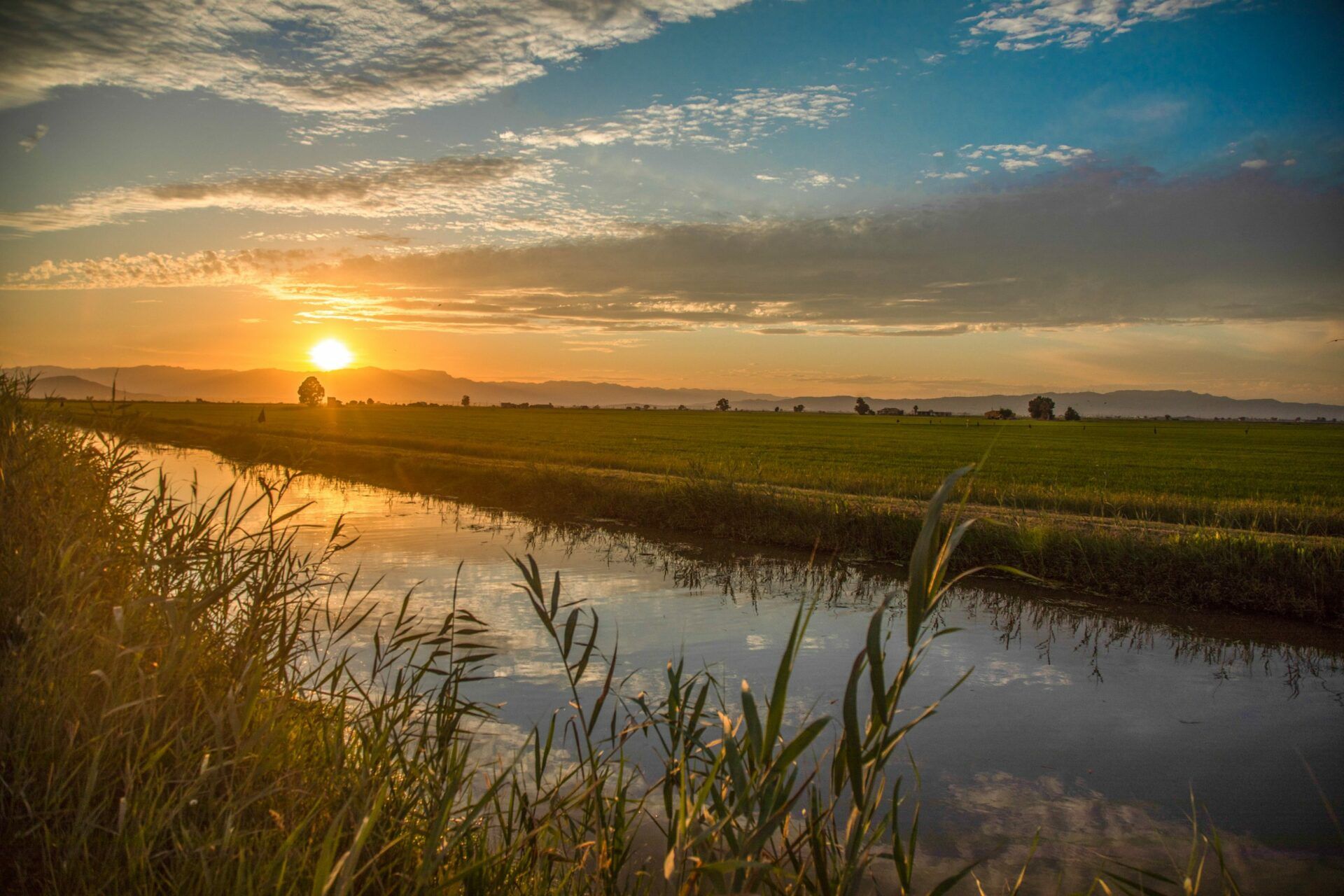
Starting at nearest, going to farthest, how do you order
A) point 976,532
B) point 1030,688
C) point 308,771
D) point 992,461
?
point 308,771, point 1030,688, point 976,532, point 992,461

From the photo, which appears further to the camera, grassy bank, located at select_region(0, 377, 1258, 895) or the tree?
the tree

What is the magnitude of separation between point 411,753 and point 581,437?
141 ft

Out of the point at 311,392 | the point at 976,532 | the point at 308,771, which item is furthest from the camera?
the point at 311,392

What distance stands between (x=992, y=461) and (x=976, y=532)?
25.6 m

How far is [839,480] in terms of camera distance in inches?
851

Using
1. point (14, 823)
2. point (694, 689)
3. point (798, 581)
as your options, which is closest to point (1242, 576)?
point (798, 581)

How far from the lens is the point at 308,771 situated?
136 inches

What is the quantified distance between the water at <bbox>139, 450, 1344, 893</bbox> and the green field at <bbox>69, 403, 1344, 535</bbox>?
2508 mm

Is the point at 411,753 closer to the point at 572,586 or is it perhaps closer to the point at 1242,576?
the point at 572,586

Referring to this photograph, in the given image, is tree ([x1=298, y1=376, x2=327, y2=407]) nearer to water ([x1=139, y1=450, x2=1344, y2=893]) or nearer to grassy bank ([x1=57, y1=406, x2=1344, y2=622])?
grassy bank ([x1=57, y1=406, x2=1344, y2=622])

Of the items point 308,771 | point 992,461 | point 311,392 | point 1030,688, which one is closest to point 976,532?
point 1030,688

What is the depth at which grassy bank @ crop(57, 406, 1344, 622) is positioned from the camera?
1123 cm

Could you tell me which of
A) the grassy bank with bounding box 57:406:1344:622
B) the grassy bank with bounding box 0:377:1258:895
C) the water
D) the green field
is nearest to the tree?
the green field

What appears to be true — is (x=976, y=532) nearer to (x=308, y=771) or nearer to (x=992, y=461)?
(x=308, y=771)
